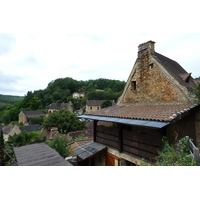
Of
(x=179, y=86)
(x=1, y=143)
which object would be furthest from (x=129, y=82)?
(x=1, y=143)

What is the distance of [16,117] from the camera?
5494cm

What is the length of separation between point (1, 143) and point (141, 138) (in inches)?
409

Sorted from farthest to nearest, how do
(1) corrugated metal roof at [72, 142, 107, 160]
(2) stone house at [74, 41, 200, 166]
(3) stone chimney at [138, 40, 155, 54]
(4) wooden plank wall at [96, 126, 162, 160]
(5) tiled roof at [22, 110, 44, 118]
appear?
(5) tiled roof at [22, 110, 44, 118]
(3) stone chimney at [138, 40, 155, 54]
(1) corrugated metal roof at [72, 142, 107, 160]
(4) wooden plank wall at [96, 126, 162, 160]
(2) stone house at [74, 41, 200, 166]

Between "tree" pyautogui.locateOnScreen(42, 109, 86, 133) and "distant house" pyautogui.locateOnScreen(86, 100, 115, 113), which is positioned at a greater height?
"distant house" pyautogui.locateOnScreen(86, 100, 115, 113)

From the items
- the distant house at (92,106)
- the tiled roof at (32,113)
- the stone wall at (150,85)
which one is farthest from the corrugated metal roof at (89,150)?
the tiled roof at (32,113)

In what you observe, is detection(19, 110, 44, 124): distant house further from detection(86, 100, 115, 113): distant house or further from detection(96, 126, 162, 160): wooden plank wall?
detection(96, 126, 162, 160): wooden plank wall

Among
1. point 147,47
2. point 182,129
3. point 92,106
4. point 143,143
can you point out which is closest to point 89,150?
point 143,143

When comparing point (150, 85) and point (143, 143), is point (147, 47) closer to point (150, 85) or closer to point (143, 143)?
point (150, 85)

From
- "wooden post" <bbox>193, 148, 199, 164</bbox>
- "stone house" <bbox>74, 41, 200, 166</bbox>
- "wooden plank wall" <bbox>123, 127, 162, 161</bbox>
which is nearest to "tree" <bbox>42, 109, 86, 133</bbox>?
"stone house" <bbox>74, 41, 200, 166</bbox>

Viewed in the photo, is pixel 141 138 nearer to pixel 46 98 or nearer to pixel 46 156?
pixel 46 156

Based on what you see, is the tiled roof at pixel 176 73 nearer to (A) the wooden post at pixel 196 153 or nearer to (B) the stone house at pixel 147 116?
(B) the stone house at pixel 147 116

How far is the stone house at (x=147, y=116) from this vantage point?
471 cm

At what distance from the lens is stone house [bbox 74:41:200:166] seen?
471cm

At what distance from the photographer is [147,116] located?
4.59 m
